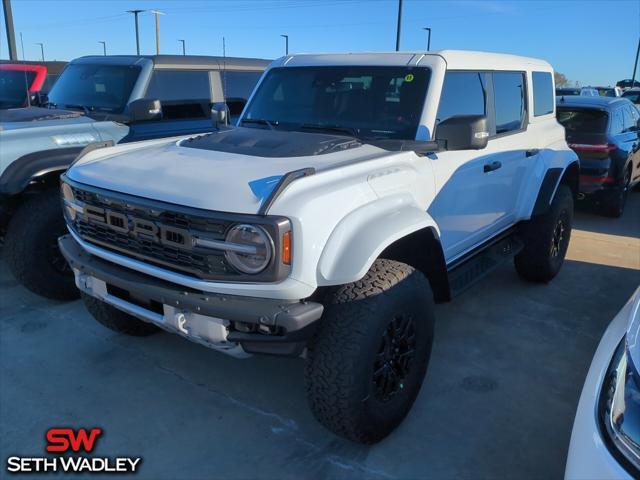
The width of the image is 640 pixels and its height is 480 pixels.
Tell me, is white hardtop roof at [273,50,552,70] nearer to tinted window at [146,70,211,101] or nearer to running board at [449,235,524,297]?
running board at [449,235,524,297]

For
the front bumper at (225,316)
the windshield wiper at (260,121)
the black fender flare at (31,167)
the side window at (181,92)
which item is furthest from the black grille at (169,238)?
the side window at (181,92)

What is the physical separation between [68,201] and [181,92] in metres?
3.01

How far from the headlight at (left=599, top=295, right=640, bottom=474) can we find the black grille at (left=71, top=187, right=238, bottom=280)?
4.76ft

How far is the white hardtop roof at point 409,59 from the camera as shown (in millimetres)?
3547

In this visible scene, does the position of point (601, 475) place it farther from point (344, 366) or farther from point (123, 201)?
point (123, 201)

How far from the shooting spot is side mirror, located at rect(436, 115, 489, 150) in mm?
3018

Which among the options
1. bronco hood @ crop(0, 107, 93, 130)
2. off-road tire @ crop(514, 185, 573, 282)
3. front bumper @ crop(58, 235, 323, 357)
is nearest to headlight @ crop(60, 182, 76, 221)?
front bumper @ crop(58, 235, 323, 357)

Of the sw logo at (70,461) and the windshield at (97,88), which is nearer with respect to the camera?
the sw logo at (70,461)

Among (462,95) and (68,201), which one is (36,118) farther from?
(462,95)

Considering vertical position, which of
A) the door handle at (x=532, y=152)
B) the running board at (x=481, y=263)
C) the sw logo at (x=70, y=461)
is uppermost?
the door handle at (x=532, y=152)

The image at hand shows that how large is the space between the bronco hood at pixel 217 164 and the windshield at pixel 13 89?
4408mm

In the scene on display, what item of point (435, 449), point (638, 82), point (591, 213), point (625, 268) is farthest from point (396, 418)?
point (638, 82)

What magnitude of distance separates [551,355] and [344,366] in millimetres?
2020

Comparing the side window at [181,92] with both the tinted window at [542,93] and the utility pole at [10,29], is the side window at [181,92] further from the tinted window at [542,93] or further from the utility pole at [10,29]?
the utility pole at [10,29]
